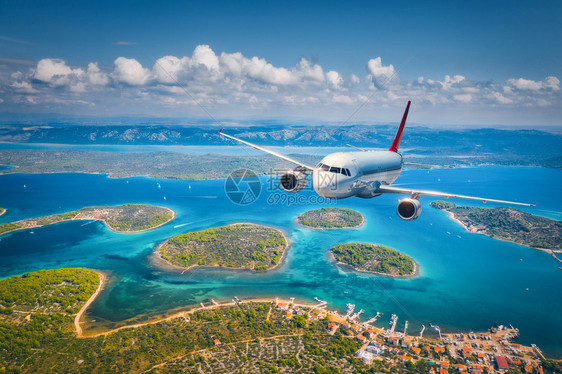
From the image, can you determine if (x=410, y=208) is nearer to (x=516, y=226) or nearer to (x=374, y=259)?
(x=374, y=259)

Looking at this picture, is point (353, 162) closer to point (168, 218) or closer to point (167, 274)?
point (167, 274)

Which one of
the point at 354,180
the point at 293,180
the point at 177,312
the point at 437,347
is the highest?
the point at 354,180

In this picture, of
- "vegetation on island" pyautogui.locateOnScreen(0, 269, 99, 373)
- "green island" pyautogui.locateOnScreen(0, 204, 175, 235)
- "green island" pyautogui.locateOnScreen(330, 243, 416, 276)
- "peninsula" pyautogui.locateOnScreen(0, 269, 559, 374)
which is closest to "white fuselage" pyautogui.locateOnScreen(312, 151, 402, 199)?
"peninsula" pyautogui.locateOnScreen(0, 269, 559, 374)

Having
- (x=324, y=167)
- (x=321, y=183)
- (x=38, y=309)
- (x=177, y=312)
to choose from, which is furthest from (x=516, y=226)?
(x=38, y=309)

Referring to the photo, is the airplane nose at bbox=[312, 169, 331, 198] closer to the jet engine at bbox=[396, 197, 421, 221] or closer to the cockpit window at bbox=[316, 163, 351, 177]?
the cockpit window at bbox=[316, 163, 351, 177]

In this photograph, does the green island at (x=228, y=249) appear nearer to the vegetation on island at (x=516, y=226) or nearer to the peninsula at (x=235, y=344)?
the peninsula at (x=235, y=344)

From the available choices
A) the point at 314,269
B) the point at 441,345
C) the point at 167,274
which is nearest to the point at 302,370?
the point at 441,345
